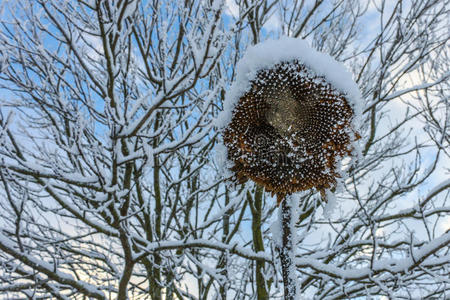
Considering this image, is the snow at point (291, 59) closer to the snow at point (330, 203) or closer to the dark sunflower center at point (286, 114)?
the dark sunflower center at point (286, 114)

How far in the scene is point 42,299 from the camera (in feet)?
15.2

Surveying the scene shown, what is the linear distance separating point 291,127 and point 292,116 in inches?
2.2

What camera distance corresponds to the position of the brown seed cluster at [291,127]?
5.49 ft

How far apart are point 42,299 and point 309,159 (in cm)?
456

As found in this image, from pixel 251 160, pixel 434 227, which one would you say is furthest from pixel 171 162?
pixel 251 160

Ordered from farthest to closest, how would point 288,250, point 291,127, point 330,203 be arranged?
point 330,203 → point 291,127 → point 288,250

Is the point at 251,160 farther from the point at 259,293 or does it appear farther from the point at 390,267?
the point at 259,293

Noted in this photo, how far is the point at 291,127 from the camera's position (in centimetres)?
168

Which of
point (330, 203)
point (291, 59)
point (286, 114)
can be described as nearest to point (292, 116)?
point (286, 114)

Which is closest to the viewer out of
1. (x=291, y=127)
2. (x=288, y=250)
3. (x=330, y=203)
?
(x=288, y=250)

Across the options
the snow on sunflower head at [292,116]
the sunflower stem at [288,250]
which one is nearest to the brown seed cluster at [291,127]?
the snow on sunflower head at [292,116]

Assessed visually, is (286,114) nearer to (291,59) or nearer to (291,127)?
(291,127)

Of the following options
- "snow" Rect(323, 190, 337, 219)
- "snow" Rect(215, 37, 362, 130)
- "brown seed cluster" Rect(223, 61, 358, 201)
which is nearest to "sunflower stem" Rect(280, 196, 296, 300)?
"brown seed cluster" Rect(223, 61, 358, 201)

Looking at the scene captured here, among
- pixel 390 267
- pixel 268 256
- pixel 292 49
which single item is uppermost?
pixel 292 49
